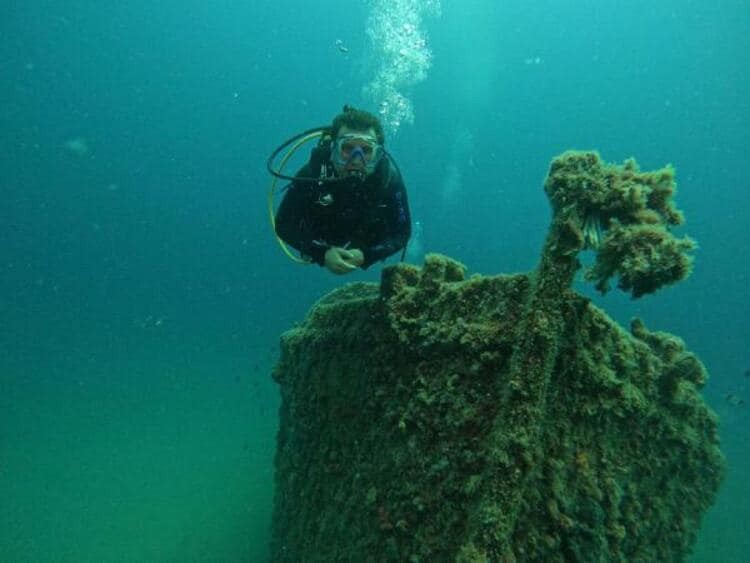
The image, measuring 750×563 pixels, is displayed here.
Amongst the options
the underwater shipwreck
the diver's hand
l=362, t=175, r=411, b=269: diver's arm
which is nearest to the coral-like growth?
the underwater shipwreck

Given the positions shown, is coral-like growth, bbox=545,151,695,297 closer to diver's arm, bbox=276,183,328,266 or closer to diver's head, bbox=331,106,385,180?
diver's head, bbox=331,106,385,180

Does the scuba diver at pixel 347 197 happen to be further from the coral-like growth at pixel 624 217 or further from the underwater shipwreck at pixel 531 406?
the coral-like growth at pixel 624 217

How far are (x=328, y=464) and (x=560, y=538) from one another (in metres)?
1.78

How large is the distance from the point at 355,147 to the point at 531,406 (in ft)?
11.1

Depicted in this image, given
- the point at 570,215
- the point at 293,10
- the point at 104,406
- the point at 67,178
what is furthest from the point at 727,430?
the point at 67,178

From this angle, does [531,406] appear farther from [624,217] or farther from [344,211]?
[344,211]

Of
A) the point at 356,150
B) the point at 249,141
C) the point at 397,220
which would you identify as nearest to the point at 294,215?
the point at 356,150

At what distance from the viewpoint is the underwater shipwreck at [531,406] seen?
6.03 feet

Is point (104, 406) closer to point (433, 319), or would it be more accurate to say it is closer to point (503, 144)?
point (433, 319)

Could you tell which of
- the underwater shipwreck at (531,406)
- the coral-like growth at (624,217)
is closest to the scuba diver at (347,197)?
the underwater shipwreck at (531,406)

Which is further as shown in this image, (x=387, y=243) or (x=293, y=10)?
(x=293, y=10)

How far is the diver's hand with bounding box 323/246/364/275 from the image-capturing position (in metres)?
3.57

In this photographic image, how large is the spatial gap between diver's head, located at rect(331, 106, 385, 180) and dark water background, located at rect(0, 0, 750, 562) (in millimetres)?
26861

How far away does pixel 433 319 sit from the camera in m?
2.49
